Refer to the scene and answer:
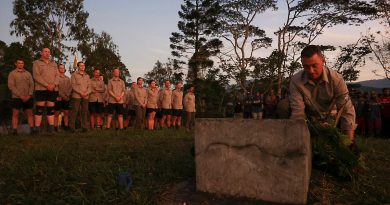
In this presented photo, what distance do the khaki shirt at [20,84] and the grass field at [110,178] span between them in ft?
11.9

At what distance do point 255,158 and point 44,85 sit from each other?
275 inches

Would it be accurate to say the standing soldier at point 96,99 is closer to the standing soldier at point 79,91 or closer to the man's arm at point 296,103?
the standing soldier at point 79,91

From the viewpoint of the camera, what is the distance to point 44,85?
9.05m

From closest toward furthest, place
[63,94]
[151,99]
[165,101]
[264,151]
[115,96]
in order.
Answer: [264,151] < [63,94] < [115,96] < [151,99] < [165,101]

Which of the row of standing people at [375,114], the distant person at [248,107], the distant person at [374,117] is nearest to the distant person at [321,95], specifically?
the row of standing people at [375,114]

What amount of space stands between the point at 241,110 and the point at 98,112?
9625mm

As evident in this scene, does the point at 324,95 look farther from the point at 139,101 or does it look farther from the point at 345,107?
the point at 139,101

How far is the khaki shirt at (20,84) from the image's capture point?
30.2 ft

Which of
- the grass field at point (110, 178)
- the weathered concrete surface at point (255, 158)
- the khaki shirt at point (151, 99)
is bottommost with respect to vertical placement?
the grass field at point (110, 178)

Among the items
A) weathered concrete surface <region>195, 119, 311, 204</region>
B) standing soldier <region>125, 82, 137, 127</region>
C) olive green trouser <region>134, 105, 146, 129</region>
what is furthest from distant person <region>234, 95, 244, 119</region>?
weathered concrete surface <region>195, 119, 311, 204</region>

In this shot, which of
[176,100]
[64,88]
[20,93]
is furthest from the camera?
[176,100]

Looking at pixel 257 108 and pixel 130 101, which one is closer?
pixel 130 101

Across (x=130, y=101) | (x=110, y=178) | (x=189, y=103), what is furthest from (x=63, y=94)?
(x=110, y=178)

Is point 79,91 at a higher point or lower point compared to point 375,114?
higher
